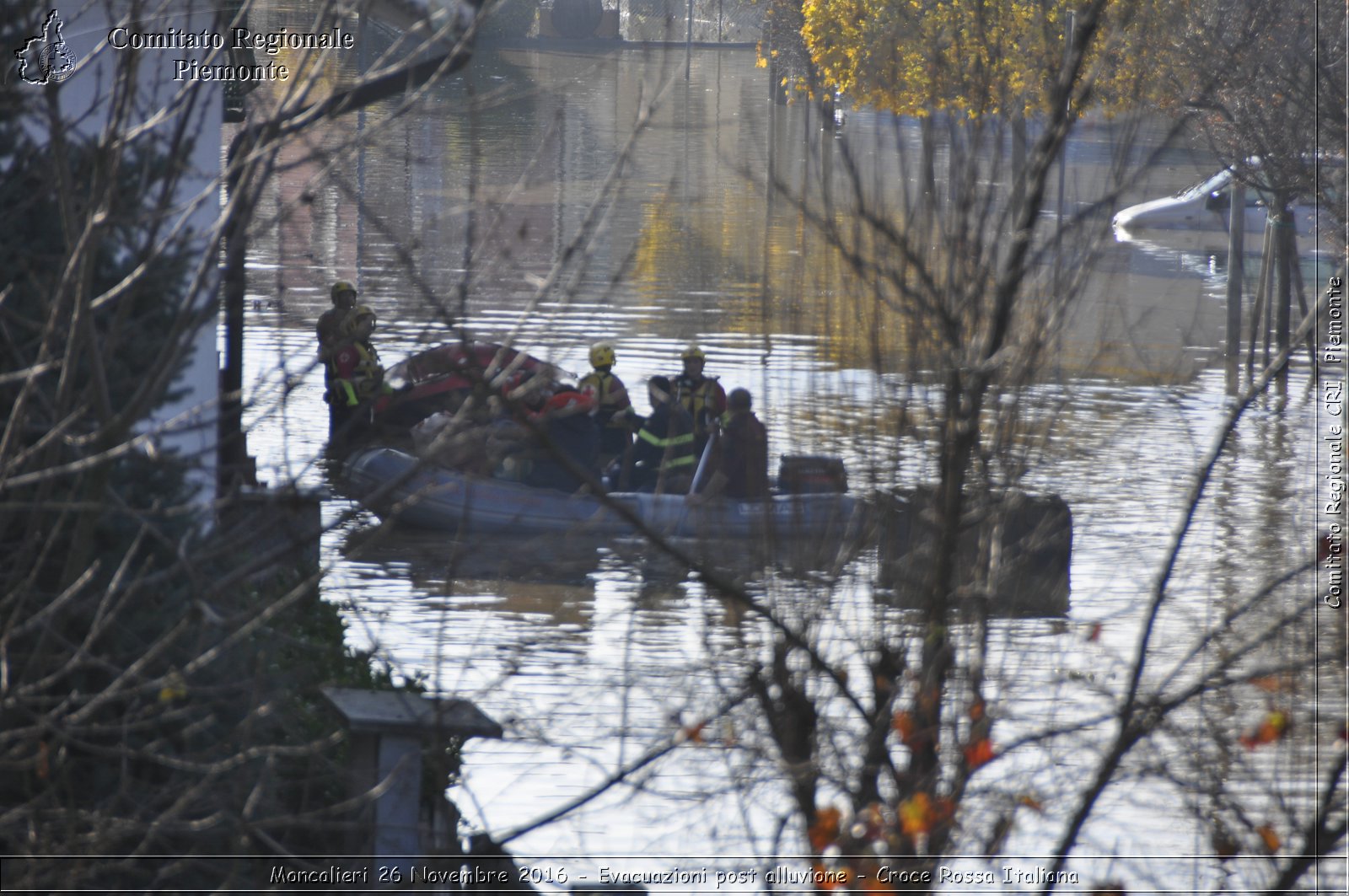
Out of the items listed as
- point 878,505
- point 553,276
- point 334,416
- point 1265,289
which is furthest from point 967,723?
point 1265,289

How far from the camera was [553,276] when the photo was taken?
3453 millimetres

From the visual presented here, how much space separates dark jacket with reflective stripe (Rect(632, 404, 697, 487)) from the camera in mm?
11725

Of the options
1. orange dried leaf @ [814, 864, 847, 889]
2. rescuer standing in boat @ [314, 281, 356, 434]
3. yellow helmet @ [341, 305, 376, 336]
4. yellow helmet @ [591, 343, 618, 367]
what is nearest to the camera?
orange dried leaf @ [814, 864, 847, 889]

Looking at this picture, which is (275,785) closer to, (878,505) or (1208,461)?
(878,505)

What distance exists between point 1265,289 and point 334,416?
1262 cm

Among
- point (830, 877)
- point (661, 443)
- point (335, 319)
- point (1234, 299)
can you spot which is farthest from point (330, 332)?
point (1234, 299)

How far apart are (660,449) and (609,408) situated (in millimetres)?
836

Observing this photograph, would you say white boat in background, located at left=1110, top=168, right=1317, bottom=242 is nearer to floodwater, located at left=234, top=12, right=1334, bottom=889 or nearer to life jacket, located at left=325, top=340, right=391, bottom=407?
floodwater, located at left=234, top=12, right=1334, bottom=889

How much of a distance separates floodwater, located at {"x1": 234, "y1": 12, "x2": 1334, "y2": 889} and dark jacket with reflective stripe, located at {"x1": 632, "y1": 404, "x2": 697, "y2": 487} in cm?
74

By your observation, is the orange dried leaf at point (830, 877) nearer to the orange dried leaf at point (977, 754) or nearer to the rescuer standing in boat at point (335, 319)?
the orange dried leaf at point (977, 754)

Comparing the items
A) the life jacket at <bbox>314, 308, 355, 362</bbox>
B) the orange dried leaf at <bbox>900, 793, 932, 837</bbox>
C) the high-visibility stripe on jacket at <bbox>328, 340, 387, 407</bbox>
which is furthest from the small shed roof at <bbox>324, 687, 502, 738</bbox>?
the high-visibility stripe on jacket at <bbox>328, 340, 387, 407</bbox>

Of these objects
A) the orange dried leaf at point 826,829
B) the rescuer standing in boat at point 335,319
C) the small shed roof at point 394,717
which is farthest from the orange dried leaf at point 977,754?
the rescuer standing in boat at point 335,319

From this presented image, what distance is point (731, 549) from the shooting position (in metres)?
5.36

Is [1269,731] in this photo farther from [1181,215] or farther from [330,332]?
[1181,215]
